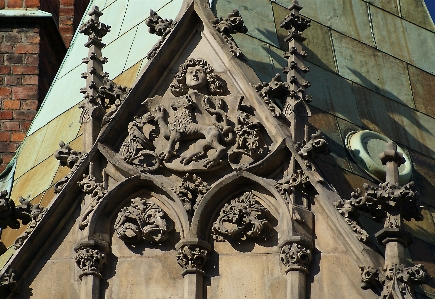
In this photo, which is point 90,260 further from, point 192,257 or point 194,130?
point 194,130

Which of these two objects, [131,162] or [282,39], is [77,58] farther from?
[131,162]

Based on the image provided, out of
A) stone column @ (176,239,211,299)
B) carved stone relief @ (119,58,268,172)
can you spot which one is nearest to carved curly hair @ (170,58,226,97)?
carved stone relief @ (119,58,268,172)

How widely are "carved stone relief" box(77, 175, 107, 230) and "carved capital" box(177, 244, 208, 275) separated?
119 centimetres

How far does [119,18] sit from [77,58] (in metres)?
0.84

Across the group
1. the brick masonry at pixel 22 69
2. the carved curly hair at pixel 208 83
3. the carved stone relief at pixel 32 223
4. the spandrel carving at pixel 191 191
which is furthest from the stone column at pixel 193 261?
the brick masonry at pixel 22 69

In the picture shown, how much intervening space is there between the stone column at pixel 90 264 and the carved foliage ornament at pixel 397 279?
9.71 ft

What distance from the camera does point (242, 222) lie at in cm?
2389

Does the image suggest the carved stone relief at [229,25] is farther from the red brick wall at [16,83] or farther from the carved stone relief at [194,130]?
the red brick wall at [16,83]

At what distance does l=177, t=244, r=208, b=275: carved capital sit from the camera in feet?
77.4

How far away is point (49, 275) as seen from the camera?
2397cm

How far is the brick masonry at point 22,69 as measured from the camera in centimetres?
2950

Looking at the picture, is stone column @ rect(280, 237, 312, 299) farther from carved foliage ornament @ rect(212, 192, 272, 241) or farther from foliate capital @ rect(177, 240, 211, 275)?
foliate capital @ rect(177, 240, 211, 275)

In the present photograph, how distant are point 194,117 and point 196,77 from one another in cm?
57

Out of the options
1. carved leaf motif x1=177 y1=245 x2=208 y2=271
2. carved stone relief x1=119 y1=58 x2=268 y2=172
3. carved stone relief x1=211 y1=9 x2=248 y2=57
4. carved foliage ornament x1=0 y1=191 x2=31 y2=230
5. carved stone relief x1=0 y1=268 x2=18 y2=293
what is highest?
carved stone relief x1=211 y1=9 x2=248 y2=57
